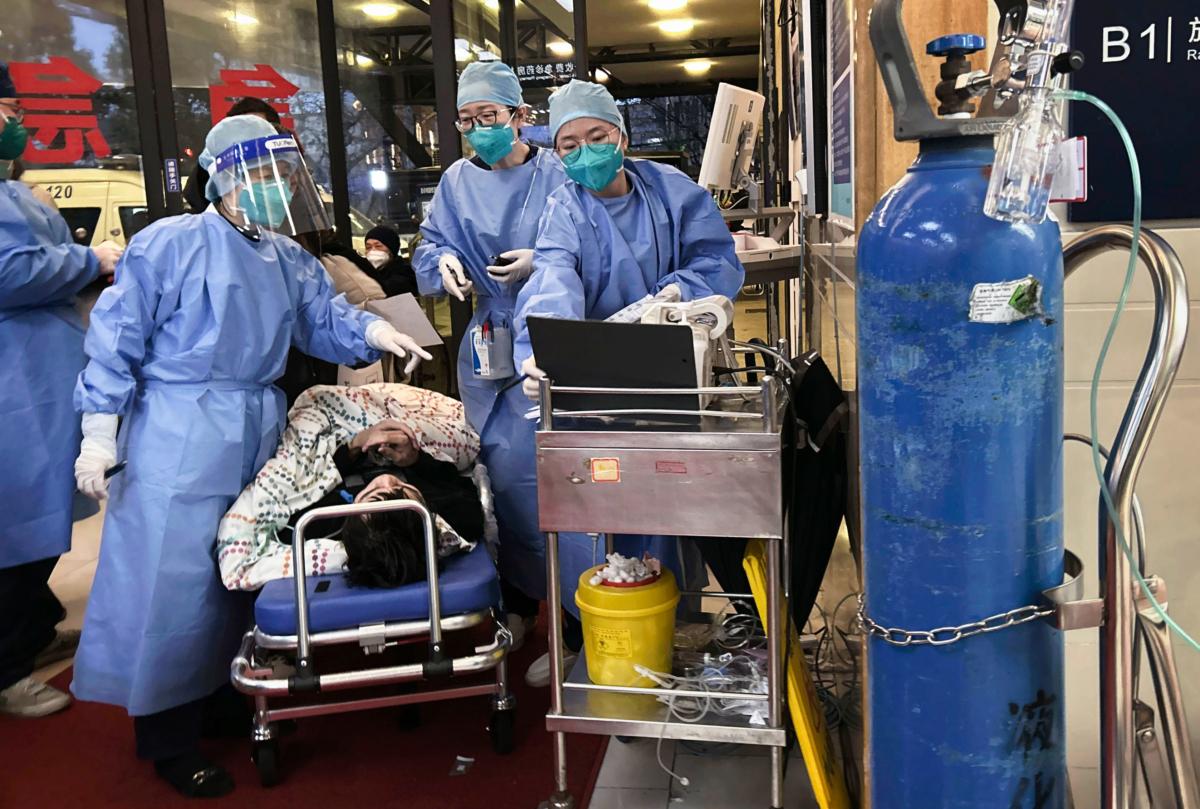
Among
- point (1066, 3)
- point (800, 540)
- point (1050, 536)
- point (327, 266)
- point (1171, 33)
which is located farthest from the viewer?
point (327, 266)

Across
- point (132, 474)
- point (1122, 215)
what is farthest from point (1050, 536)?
point (132, 474)

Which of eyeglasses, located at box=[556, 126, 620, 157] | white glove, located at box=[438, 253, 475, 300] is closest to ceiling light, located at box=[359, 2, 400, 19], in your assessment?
white glove, located at box=[438, 253, 475, 300]

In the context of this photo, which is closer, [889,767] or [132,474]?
[889,767]

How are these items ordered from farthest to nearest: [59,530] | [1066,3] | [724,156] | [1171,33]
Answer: [724,156] → [59,530] → [1171,33] → [1066,3]

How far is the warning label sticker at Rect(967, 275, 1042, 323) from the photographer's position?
1204mm

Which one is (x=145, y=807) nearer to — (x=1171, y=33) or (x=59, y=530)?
(x=59, y=530)

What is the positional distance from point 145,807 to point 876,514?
194 cm

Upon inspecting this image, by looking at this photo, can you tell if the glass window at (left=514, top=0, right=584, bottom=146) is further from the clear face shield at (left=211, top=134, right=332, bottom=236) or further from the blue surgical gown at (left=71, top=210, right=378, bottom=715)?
the blue surgical gown at (left=71, top=210, right=378, bottom=715)

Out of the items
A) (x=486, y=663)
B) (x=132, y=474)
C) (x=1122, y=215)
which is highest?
(x=1122, y=215)

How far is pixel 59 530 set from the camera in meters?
2.99

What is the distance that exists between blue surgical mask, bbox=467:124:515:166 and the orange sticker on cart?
1515mm

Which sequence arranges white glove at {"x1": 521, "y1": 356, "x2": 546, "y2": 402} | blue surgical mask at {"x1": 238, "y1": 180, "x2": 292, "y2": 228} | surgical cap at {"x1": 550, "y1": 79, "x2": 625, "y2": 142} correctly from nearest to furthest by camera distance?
white glove at {"x1": 521, "y1": 356, "x2": 546, "y2": 402} → surgical cap at {"x1": 550, "y1": 79, "x2": 625, "y2": 142} → blue surgical mask at {"x1": 238, "y1": 180, "x2": 292, "y2": 228}

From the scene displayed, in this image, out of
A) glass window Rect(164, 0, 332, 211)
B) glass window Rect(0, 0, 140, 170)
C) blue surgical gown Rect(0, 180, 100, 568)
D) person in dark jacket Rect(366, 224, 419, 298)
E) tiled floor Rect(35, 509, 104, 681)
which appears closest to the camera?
blue surgical gown Rect(0, 180, 100, 568)

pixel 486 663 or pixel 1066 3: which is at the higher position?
pixel 1066 3
